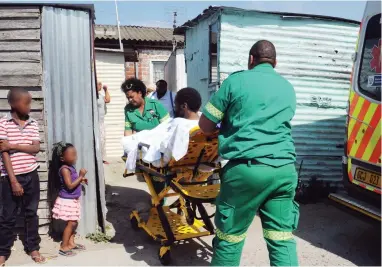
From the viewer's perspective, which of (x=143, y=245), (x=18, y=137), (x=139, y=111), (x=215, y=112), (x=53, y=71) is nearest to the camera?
(x=215, y=112)

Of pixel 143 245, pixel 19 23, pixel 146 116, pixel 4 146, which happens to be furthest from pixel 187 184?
pixel 19 23

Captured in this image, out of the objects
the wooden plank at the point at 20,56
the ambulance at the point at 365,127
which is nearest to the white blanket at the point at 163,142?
the wooden plank at the point at 20,56

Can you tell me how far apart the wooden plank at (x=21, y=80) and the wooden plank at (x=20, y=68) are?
0.03 meters

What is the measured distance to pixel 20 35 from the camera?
13.3 ft

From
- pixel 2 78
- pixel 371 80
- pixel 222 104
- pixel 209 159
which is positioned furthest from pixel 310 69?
pixel 2 78

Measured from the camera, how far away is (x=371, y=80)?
393 cm

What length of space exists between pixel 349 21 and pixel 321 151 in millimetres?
2395

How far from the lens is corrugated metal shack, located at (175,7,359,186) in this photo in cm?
626

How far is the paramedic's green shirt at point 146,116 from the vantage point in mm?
4613

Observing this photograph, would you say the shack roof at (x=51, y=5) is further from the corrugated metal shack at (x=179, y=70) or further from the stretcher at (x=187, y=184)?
the corrugated metal shack at (x=179, y=70)

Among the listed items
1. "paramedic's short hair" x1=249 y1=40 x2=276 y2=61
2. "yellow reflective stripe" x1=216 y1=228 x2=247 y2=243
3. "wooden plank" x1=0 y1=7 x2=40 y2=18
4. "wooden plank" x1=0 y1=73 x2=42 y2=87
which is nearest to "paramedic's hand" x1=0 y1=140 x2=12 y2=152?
"wooden plank" x1=0 y1=73 x2=42 y2=87

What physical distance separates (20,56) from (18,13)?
46 centimetres

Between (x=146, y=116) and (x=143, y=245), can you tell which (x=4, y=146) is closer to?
(x=146, y=116)

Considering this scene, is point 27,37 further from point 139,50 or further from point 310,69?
point 139,50
